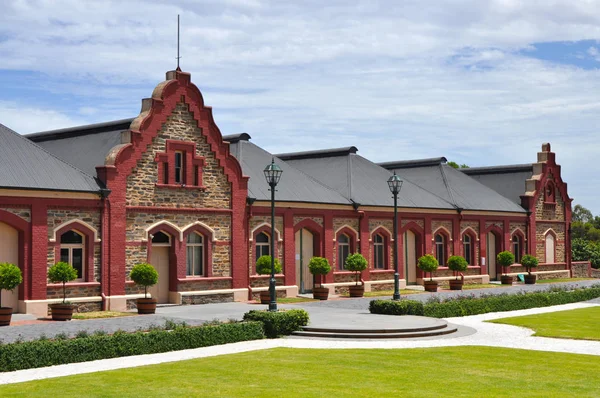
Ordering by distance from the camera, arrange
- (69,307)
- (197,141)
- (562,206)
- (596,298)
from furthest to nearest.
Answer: (562,206) → (596,298) → (197,141) → (69,307)

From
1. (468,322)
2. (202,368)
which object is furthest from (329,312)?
(202,368)

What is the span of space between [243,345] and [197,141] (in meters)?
13.6

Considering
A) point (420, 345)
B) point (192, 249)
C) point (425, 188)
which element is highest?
point (425, 188)

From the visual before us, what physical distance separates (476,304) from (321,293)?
7.76 meters

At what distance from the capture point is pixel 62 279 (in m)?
27.5

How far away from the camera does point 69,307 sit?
1064 inches

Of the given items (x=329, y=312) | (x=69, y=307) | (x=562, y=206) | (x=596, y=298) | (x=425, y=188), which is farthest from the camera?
(x=562, y=206)

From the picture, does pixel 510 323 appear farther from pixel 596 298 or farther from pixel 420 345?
pixel 596 298

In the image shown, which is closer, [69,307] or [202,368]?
[202,368]

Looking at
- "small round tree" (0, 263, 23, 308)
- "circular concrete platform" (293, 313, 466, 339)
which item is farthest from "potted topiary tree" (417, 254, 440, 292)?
"small round tree" (0, 263, 23, 308)

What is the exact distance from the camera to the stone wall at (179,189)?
103 ft

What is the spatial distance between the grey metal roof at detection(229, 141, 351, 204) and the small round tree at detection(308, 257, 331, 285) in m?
3.02

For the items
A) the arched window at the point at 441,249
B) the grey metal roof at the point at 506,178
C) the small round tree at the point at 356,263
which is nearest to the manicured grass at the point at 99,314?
the small round tree at the point at 356,263

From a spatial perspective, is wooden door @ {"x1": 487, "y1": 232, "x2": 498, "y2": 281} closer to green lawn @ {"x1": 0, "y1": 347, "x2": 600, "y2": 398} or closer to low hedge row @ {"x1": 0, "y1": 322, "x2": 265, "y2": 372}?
low hedge row @ {"x1": 0, "y1": 322, "x2": 265, "y2": 372}
